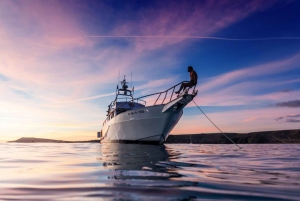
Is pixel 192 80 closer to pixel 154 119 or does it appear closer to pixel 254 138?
pixel 154 119

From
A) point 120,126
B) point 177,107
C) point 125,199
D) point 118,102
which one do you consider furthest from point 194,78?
point 118,102

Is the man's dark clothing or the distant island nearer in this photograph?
the man's dark clothing

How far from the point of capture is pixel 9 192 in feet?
8.78

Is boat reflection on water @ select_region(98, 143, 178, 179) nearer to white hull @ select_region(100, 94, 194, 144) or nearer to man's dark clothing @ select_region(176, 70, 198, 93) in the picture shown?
man's dark clothing @ select_region(176, 70, 198, 93)

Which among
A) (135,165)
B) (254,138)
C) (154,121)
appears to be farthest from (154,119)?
(254,138)

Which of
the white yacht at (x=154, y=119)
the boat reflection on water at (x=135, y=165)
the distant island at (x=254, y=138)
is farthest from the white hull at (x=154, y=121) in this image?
the distant island at (x=254, y=138)

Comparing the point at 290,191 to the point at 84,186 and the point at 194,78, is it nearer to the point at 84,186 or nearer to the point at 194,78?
the point at 84,186

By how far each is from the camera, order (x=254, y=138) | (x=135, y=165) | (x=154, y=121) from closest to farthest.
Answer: (x=135, y=165) < (x=154, y=121) < (x=254, y=138)

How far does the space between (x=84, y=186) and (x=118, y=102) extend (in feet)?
107

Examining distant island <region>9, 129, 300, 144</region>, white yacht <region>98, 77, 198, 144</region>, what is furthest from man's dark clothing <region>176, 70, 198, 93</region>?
distant island <region>9, 129, 300, 144</region>

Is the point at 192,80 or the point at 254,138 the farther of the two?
the point at 254,138

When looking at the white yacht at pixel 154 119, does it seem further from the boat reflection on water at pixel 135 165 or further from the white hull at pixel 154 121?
the boat reflection on water at pixel 135 165

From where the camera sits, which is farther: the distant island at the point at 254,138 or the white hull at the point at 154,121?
the distant island at the point at 254,138

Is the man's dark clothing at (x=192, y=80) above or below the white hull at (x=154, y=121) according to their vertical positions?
above
